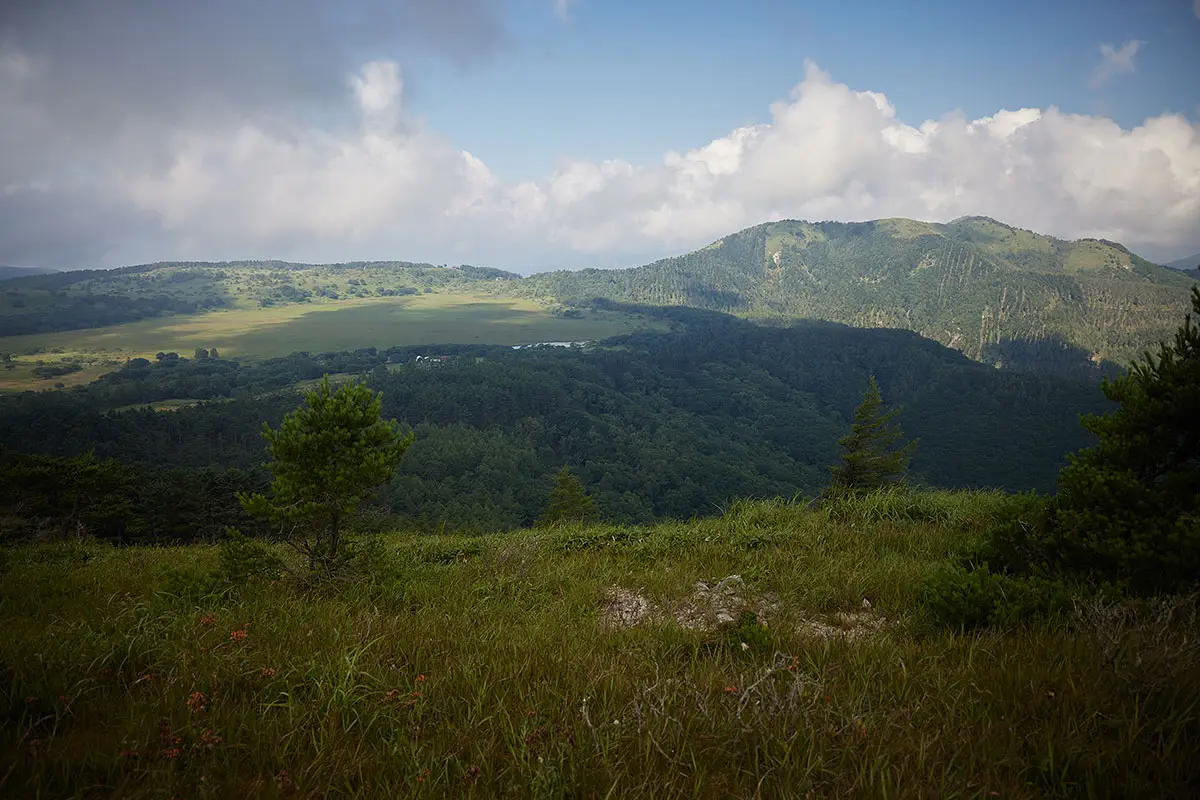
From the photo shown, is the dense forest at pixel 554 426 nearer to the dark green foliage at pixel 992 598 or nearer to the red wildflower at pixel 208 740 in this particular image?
the red wildflower at pixel 208 740

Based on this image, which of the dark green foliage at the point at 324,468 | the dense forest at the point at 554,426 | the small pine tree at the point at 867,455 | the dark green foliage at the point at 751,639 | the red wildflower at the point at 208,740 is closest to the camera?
the red wildflower at the point at 208,740

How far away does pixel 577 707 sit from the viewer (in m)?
2.92

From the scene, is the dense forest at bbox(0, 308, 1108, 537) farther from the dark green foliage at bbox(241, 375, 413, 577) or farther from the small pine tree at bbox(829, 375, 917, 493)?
the dark green foliage at bbox(241, 375, 413, 577)

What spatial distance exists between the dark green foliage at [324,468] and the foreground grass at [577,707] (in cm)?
127

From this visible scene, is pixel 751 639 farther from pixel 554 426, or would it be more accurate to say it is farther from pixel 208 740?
pixel 554 426

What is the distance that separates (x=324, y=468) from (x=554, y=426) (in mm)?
137167

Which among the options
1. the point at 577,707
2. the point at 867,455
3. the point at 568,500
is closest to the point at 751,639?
the point at 577,707

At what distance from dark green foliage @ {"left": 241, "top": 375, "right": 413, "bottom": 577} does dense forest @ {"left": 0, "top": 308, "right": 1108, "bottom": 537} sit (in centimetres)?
4635

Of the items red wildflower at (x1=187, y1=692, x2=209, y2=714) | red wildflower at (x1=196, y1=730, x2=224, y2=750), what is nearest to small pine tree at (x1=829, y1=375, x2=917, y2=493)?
red wildflower at (x1=187, y1=692, x2=209, y2=714)

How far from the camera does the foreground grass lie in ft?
7.44

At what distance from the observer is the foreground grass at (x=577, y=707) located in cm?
227

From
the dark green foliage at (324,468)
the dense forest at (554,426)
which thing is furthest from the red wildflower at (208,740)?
the dense forest at (554,426)

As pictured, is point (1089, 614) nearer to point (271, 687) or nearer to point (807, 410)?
point (271, 687)

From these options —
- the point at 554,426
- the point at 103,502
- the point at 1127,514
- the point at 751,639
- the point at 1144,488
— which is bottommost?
the point at 554,426
